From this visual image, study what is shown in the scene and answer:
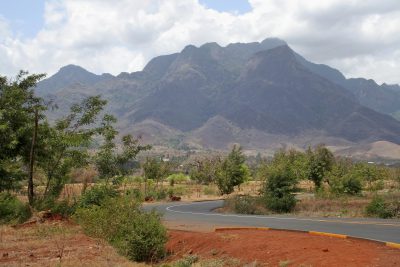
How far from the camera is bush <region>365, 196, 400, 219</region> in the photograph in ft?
92.0

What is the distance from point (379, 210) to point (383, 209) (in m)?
0.22

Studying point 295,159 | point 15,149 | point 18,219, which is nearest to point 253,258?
point 18,219

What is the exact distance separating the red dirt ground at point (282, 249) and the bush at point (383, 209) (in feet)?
36.0

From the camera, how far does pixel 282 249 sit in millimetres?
15320

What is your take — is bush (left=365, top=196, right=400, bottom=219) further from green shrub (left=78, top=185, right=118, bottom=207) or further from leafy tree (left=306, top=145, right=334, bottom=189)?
leafy tree (left=306, top=145, right=334, bottom=189)

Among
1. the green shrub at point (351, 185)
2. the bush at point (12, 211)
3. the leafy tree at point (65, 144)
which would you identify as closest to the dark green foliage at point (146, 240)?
the bush at point (12, 211)

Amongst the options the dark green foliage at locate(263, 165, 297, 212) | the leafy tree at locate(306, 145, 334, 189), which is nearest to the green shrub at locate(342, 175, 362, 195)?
the leafy tree at locate(306, 145, 334, 189)

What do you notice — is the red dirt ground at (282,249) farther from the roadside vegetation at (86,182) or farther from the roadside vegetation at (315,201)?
the roadside vegetation at (315,201)

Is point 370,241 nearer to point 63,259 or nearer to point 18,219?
point 63,259

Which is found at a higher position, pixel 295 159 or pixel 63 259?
pixel 295 159

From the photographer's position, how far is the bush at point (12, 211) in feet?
77.6

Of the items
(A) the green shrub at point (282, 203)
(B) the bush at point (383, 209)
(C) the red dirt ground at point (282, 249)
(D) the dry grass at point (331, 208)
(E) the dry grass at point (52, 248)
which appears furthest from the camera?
(A) the green shrub at point (282, 203)

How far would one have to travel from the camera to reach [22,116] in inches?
982

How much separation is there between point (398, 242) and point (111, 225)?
9.88 metres
